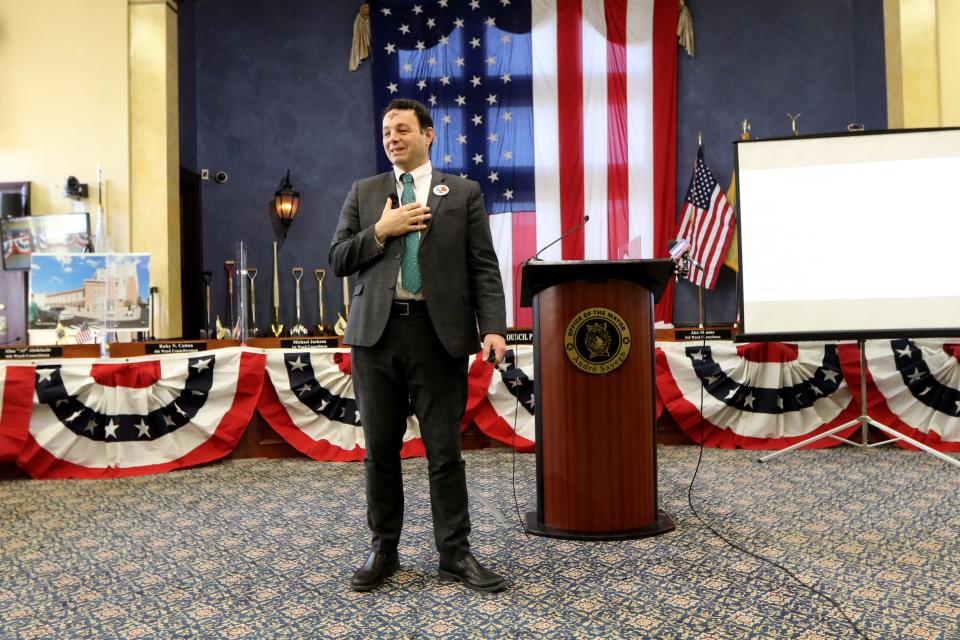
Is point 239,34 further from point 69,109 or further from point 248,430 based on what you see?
point 248,430

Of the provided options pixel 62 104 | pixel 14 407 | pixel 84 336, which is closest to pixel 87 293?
pixel 84 336

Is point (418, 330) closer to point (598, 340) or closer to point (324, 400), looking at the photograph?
point (598, 340)

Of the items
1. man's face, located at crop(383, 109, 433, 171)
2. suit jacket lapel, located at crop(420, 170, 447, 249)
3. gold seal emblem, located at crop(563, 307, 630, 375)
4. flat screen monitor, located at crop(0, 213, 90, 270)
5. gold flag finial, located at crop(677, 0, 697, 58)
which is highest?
gold flag finial, located at crop(677, 0, 697, 58)

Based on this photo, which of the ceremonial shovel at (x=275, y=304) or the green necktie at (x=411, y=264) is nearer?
the green necktie at (x=411, y=264)

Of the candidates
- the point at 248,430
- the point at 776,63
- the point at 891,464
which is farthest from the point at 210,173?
the point at 891,464

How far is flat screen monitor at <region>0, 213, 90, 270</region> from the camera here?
20.0ft

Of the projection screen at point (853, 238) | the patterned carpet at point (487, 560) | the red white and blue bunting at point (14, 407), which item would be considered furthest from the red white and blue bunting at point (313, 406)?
the projection screen at point (853, 238)

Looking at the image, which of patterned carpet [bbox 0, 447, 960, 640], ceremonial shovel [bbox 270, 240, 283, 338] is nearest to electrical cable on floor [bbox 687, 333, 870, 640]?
patterned carpet [bbox 0, 447, 960, 640]

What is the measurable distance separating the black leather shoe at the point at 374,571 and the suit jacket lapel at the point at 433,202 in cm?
92

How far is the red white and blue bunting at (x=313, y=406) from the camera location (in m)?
4.17

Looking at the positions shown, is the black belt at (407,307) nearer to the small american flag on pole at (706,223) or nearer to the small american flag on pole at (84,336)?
the small american flag on pole at (84,336)

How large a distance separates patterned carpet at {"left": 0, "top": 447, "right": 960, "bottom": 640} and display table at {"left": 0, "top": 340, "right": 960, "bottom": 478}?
376 millimetres

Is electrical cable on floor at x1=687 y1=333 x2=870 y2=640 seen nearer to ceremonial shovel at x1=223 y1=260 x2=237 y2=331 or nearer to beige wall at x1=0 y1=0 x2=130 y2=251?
ceremonial shovel at x1=223 y1=260 x2=237 y2=331

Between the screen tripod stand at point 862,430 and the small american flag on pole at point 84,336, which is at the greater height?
the small american flag on pole at point 84,336
